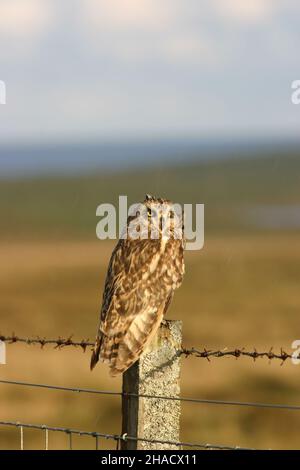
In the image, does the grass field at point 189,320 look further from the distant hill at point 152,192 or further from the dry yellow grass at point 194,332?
the distant hill at point 152,192

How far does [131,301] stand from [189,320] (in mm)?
22227

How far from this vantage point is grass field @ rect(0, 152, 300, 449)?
18.0 metres

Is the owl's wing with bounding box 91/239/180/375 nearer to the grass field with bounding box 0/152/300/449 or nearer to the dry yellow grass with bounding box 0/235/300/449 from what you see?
the grass field with bounding box 0/152/300/449

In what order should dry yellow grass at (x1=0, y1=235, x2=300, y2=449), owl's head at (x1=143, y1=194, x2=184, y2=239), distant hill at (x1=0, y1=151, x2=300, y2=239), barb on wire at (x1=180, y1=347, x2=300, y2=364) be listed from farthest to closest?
distant hill at (x1=0, y1=151, x2=300, y2=239) → dry yellow grass at (x1=0, y1=235, x2=300, y2=449) → owl's head at (x1=143, y1=194, x2=184, y2=239) → barb on wire at (x1=180, y1=347, x2=300, y2=364)

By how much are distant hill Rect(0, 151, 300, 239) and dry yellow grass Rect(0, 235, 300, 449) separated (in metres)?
14.0

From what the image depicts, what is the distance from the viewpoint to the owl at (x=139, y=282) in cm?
862

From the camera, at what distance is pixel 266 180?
11919 centimetres

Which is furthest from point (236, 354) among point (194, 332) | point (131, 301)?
point (194, 332)

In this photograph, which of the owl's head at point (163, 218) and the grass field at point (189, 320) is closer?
the owl's head at point (163, 218)

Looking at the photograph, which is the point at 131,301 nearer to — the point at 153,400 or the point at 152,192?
the point at 153,400

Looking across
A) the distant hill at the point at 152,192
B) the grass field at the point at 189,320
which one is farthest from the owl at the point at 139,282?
the distant hill at the point at 152,192

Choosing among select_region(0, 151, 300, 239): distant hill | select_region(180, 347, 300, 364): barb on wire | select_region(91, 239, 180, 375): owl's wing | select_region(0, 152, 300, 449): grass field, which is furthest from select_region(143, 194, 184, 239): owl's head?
select_region(0, 151, 300, 239): distant hill

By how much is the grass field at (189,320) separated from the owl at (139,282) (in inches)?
228
